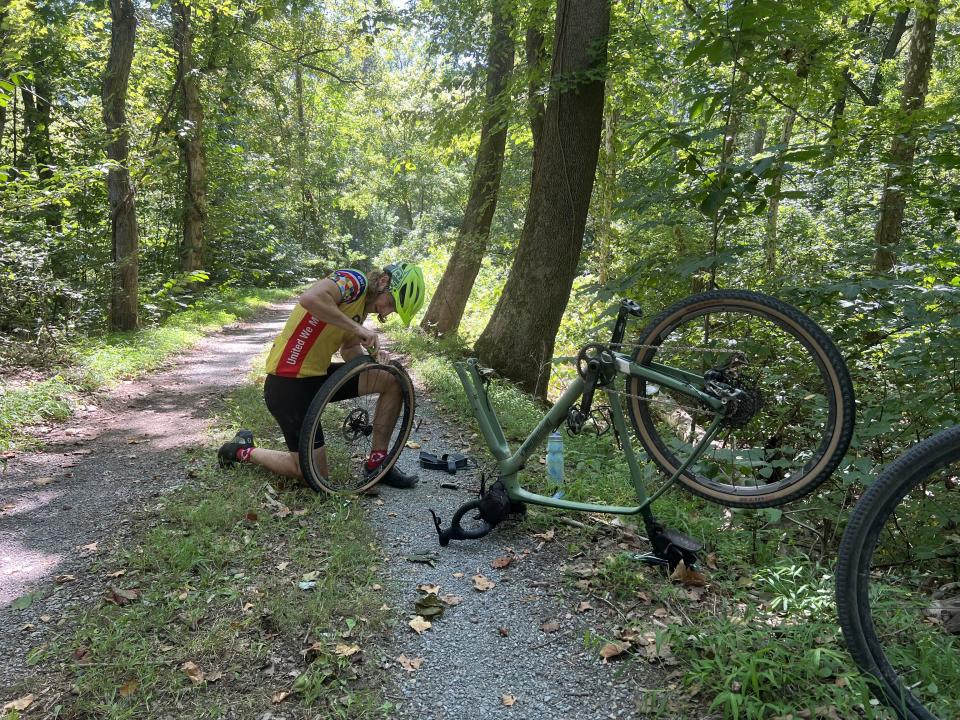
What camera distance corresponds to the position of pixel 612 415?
10.1 ft

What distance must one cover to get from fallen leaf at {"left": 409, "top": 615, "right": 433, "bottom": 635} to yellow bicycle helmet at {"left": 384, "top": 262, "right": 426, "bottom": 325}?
6.52 ft

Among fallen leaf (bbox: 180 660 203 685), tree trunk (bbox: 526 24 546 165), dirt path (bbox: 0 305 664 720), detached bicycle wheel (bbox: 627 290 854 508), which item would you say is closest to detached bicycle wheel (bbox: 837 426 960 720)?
detached bicycle wheel (bbox: 627 290 854 508)

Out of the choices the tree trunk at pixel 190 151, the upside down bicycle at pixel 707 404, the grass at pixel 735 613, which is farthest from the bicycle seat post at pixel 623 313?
the tree trunk at pixel 190 151

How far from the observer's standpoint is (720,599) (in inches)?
A: 112

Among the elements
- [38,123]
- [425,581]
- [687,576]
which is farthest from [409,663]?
[38,123]

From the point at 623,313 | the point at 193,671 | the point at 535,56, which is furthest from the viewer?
the point at 535,56

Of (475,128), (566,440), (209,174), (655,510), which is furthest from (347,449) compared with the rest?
(209,174)

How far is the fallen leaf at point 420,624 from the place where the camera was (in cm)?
284

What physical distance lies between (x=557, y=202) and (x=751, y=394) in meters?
4.88

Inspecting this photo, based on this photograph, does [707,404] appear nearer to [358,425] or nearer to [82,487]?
[358,425]

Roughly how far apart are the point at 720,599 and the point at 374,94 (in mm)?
15414

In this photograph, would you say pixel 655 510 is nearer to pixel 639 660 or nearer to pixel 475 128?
pixel 639 660

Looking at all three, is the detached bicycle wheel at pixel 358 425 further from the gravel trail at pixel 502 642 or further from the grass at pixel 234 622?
the gravel trail at pixel 502 642

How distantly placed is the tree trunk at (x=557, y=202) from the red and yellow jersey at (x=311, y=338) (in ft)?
8.67
